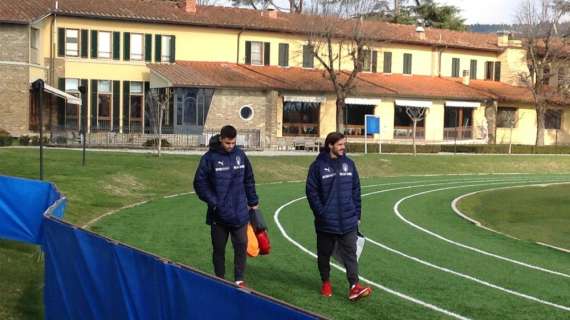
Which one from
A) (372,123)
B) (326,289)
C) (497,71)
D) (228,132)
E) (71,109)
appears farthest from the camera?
(497,71)

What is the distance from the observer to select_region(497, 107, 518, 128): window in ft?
202

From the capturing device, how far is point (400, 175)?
1629 inches

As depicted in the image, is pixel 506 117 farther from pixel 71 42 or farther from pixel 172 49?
pixel 71 42

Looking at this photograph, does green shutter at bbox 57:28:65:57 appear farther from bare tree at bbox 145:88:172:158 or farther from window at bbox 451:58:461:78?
window at bbox 451:58:461:78

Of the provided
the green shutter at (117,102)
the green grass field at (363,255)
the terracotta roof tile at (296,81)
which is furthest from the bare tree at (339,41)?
the green grass field at (363,255)

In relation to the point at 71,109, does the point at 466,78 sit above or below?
above

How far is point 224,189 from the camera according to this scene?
959 cm

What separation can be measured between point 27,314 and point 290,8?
221ft

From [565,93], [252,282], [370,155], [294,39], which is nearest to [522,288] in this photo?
[252,282]

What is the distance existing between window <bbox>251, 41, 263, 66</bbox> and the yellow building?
0.07m

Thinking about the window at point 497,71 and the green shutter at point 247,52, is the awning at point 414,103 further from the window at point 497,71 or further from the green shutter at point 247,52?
the window at point 497,71

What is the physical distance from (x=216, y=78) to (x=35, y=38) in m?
11.0

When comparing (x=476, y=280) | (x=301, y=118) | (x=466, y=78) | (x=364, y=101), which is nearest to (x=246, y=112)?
(x=301, y=118)

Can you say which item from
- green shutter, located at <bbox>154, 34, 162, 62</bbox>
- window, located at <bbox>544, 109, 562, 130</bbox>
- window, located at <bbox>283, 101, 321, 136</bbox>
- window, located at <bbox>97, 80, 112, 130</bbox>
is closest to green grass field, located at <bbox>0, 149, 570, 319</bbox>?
window, located at <bbox>97, 80, 112, 130</bbox>
